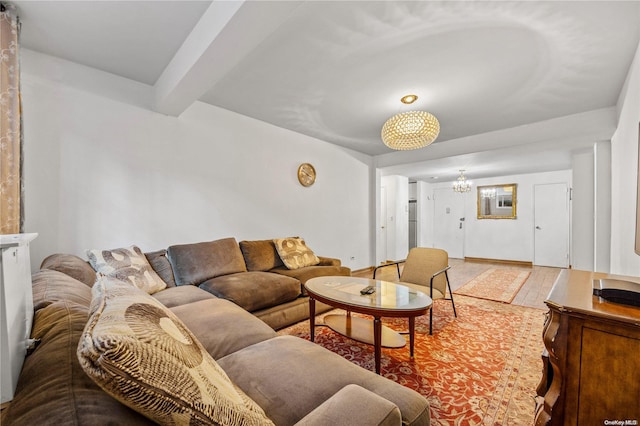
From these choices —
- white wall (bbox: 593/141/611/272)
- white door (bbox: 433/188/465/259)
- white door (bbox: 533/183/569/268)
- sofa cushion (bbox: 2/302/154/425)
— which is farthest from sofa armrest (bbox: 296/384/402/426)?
white door (bbox: 433/188/465/259)

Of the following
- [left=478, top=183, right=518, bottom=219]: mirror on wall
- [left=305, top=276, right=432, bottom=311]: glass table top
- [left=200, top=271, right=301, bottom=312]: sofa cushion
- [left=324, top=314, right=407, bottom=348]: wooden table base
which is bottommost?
[left=324, top=314, right=407, bottom=348]: wooden table base

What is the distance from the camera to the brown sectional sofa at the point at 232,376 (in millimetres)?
501

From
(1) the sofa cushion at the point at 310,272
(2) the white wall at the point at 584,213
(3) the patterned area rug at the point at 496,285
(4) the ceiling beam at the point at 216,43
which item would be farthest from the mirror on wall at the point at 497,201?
(4) the ceiling beam at the point at 216,43

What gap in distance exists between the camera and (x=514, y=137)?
156 inches

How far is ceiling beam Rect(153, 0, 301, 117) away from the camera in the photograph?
4.79 feet

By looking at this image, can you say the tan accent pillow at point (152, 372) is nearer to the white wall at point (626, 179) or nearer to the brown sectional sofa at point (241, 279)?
the brown sectional sofa at point (241, 279)

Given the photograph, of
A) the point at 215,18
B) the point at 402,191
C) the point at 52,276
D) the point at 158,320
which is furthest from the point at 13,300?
the point at 402,191

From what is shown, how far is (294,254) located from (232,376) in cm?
242

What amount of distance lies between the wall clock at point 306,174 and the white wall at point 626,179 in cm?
358

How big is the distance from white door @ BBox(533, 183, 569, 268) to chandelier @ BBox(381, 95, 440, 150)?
5.51 metres

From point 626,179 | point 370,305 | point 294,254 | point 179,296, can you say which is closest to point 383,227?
point 294,254

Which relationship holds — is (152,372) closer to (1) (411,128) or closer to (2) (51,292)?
(2) (51,292)

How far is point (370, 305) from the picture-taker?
1922mm

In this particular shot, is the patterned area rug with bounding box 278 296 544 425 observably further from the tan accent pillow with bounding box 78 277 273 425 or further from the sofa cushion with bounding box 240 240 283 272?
the tan accent pillow with bounding box 78 277 273 425
